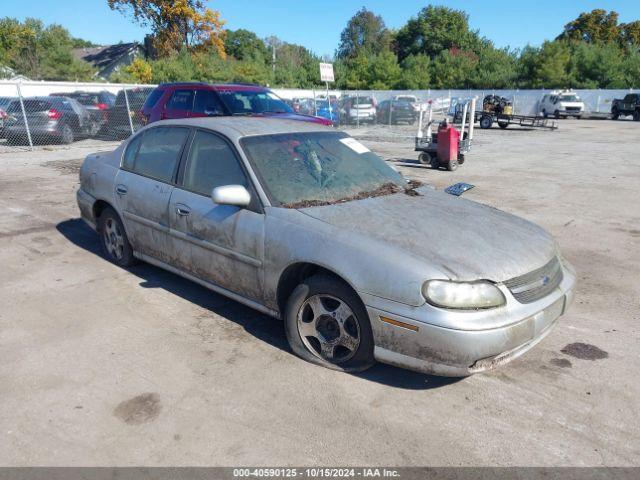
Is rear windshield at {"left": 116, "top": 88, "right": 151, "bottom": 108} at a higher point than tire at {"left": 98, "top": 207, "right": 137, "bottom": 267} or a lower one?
higher

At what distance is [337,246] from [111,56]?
7335 centimetres

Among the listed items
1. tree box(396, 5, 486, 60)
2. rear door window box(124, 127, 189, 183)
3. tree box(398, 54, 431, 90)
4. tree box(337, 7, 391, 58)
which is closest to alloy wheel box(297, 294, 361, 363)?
rear door window box(124, 127, 189, 183)

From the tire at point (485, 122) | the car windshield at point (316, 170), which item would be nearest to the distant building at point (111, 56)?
the tire at point (485, 122)

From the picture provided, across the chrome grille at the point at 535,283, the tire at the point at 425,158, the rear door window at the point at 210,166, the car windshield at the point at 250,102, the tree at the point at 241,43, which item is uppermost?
the tree at the point at 241,43

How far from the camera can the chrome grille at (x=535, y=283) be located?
3003 mm

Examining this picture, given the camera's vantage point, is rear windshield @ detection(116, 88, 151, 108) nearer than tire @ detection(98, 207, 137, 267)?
No

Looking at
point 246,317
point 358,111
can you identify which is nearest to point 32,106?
point 358,111

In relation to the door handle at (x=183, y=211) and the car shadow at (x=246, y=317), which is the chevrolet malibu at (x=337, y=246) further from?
the car shadow at (x=246, y=317)

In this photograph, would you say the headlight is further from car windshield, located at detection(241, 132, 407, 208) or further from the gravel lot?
car windshield, located at detection(241, 132, 407, 208)

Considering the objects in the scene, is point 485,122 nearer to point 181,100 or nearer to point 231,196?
point 181,100

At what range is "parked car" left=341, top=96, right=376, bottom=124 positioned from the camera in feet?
85.0

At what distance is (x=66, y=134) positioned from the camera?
661 inches

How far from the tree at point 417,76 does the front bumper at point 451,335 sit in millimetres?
54935

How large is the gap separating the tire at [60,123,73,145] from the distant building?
2094 inches
